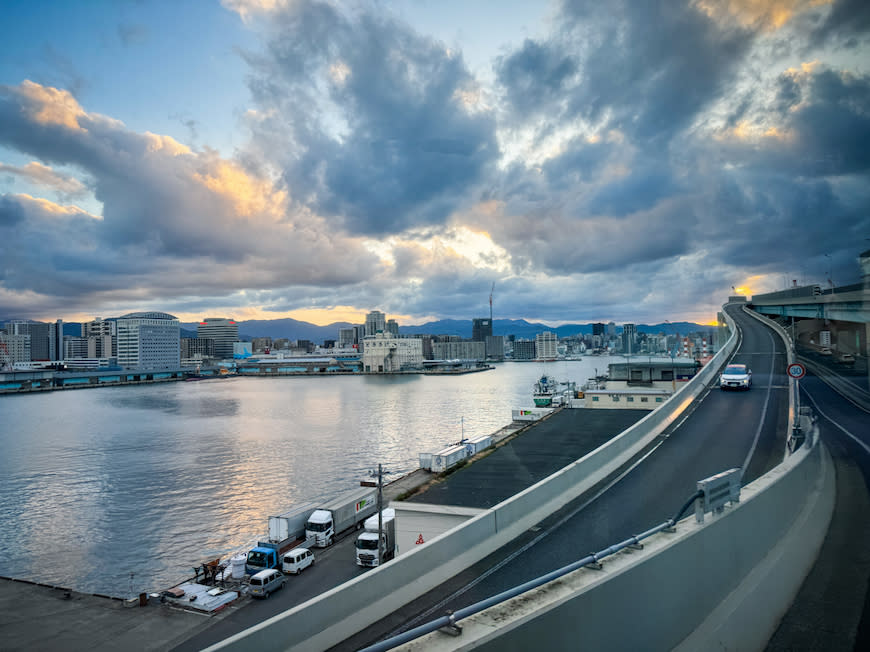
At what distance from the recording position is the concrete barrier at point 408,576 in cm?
282

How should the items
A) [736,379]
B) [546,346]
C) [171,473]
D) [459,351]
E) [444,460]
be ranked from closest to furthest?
[736,379], [444,460], [171,473], [546,346], [459,351]

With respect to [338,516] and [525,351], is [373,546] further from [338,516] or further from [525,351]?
[525,351]

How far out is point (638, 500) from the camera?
5.98 meters

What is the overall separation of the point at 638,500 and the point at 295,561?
8.58 m

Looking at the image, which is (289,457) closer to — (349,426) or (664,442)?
(349,426)

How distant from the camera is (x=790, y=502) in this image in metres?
4.93

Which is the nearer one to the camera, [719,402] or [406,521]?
[406,521]

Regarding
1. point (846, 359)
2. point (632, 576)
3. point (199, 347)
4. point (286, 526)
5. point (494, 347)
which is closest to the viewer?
point (632, 576)

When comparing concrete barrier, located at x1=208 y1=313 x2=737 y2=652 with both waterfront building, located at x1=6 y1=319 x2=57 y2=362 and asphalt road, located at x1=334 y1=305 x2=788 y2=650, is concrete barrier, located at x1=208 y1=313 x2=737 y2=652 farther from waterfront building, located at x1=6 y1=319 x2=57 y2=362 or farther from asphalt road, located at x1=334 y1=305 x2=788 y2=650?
waterfront building, located at x1=6 y1=319 x2=57 y2=362

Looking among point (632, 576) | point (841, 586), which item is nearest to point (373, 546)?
point (841, 586)

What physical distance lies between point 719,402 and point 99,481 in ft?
76.6

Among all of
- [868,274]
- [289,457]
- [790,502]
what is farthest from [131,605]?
[868,274]

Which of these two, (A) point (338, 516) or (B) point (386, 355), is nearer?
(A) point (338, 516)

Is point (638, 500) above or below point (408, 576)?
below
